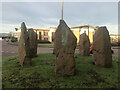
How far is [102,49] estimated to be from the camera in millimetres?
4828


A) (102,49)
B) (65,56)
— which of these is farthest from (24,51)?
(102,49)

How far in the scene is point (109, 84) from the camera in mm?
3184

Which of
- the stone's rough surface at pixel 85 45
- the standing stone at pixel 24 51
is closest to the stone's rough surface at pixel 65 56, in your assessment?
the standing stone at pixel 24 51

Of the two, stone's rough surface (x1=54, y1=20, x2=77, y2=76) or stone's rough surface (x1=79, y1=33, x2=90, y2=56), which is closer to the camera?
stone's rough surface (x1=54, y1=20, x2=77, y2=76)

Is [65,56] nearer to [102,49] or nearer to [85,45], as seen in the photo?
[102,49]

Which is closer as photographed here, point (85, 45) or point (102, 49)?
point (102, 49)

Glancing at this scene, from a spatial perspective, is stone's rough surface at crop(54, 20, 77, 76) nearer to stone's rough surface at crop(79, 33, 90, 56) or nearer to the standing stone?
the standing stone

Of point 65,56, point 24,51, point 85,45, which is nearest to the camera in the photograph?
point 65,56

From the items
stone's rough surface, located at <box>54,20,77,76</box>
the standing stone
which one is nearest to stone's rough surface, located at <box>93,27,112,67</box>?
stone's rough surface, located at <box>54,20,77,76</box>

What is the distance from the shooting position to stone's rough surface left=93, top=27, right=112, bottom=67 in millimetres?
4777

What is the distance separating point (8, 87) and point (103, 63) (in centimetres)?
455

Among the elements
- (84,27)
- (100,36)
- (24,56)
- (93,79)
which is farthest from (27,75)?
(84,27)

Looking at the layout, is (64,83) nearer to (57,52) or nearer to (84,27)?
(57,52)

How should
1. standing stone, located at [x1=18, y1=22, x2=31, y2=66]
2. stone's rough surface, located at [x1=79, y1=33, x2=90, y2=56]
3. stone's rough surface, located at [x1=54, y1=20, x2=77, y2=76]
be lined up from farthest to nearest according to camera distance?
1. stone's rough surface, located at [x1=79, y1=33, x2=90, y2=56]
2. standing stone, located at [x1=18, y1=22, x2=31, y2=66]
3. stone's rough surface, located at [x1=54, y1=20, x2=77, y2=76]
